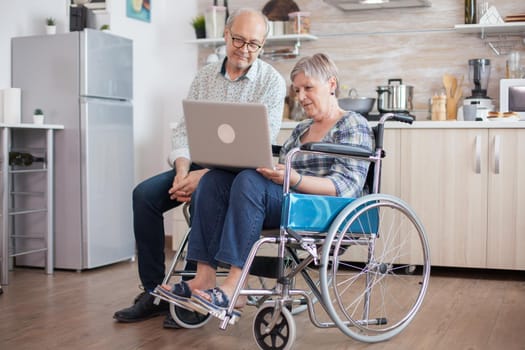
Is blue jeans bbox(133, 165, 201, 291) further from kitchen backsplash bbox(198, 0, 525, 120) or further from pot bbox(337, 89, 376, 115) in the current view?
kitchen backsplash bbox(198, 0, 525, 120)

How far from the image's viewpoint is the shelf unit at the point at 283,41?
4.79 metres

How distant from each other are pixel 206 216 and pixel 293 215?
31cm

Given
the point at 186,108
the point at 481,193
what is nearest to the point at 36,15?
the point at 186,108

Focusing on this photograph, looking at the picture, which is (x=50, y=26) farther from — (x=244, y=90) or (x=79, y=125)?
(x=244, y=90)

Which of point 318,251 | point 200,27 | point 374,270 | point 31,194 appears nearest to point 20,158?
point 31,194

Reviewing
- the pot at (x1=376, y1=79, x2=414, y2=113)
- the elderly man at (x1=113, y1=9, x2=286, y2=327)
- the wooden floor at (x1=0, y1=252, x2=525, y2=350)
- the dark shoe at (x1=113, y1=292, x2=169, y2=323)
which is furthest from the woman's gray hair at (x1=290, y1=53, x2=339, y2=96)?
the pot at (x1=376, y1=79, x2=414, y2=113)

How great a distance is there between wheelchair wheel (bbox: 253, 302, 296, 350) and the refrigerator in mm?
1900

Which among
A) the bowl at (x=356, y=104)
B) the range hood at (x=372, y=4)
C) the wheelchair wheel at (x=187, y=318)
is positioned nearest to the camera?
the wheelchair wheel at (x=187, y=318)

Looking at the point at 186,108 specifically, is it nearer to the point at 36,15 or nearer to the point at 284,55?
the point at 36,15

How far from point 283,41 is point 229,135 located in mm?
2680

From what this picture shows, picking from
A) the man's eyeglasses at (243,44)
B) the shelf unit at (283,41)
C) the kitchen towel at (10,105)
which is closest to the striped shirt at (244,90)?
the man's eyeglasses at (243,44)

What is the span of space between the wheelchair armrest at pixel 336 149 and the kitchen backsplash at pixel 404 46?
2265 millimetres

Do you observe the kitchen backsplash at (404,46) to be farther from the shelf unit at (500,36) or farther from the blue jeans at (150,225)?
the blue jeans at (150,225)

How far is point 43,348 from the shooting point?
8.28 feet
